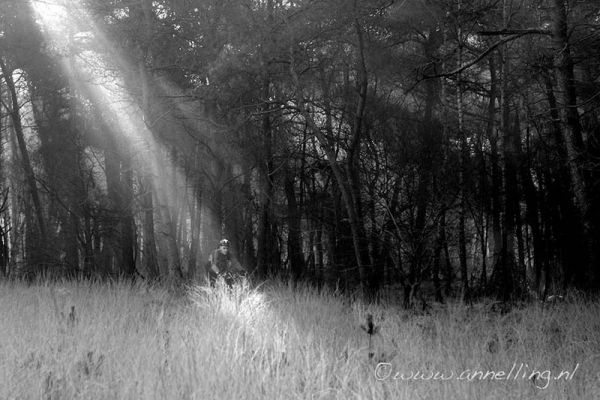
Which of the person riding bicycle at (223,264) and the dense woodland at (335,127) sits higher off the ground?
the dense woodland at (335,127)

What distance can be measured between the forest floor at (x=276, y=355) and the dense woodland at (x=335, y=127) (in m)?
4.11

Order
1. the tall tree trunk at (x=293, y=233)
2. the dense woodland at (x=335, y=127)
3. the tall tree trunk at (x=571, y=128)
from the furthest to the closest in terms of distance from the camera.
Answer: the tall tree trunk at (x=293, y=233) → the dense woodland at (x=335, y=127) → the tall tree trunk at (x=571, y=128)

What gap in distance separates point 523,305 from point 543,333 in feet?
12.0

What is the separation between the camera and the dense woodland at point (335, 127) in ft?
37.6

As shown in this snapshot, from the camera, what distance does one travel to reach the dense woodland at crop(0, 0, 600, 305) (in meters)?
11.5

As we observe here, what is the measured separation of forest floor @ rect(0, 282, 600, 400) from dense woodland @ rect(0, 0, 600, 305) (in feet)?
13.5

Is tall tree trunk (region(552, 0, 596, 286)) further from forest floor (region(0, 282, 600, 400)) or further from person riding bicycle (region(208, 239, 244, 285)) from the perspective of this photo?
person riding bicycle (region(208, 239, 244, 285))

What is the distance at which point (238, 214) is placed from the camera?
19453 mm

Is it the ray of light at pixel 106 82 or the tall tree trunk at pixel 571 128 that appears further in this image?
the ray of light at pixel 106 82

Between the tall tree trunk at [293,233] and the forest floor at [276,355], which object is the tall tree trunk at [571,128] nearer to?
the forest floor at [276,355]

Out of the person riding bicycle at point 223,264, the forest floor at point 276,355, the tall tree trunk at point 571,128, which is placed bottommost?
the forest floor at point 276,355

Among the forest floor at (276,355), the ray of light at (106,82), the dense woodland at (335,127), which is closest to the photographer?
the forest floor at (276,355)

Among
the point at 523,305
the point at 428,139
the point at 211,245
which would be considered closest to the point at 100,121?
the point at 211,245

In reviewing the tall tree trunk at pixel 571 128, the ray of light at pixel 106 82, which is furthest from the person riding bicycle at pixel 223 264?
the tall tree trunk at pixel 571 128
